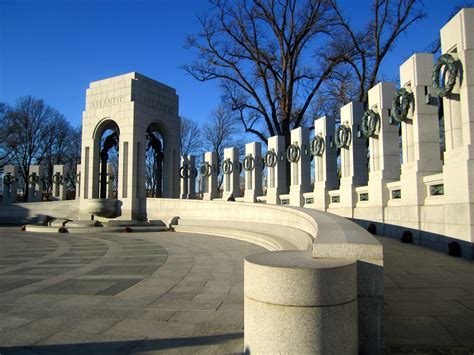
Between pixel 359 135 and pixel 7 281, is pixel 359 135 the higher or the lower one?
the higher one

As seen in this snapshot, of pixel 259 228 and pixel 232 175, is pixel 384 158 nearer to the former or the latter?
pixel 259 228

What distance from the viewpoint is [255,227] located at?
15492 mm

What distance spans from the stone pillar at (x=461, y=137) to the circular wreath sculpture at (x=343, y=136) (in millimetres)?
6498

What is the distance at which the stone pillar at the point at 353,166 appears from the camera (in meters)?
16.4

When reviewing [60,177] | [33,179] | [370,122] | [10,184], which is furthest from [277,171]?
[10,184]

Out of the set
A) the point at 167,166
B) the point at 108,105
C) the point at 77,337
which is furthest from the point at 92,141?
the point at 77,337

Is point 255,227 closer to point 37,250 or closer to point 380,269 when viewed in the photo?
point 37,250

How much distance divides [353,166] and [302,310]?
14.2 metres

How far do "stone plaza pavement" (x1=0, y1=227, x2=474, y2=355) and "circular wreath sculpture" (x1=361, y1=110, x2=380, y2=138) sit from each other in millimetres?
5863

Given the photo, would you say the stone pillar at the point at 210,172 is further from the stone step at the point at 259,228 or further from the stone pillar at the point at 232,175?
the stone step at the point at 259,228

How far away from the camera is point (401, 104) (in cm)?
1274

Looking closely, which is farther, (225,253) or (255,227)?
(255,227)

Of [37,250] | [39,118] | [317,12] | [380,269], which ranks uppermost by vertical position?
[317,12]

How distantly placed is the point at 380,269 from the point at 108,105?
25.1 metres
